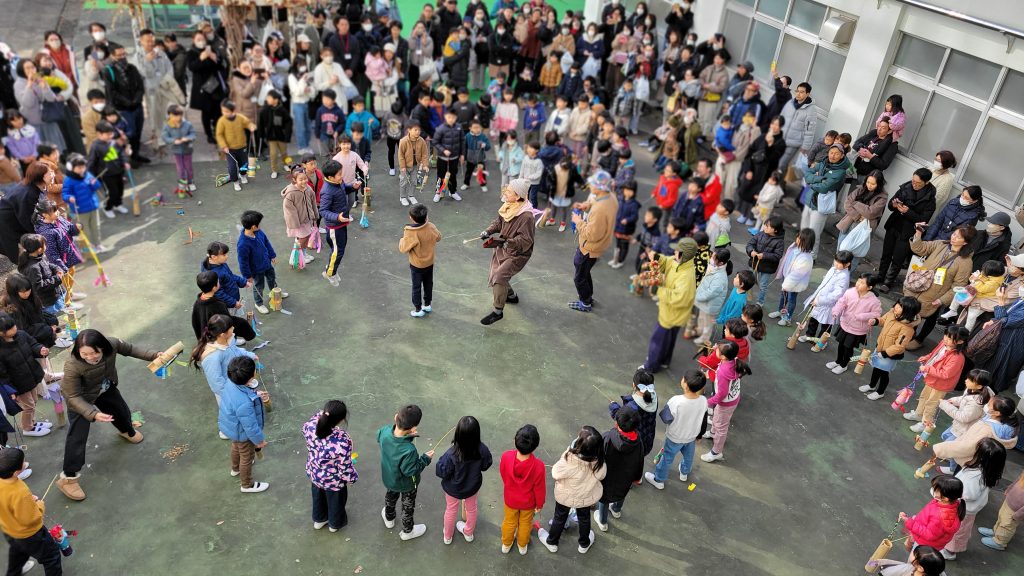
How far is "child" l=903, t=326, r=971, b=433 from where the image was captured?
713 centimetres

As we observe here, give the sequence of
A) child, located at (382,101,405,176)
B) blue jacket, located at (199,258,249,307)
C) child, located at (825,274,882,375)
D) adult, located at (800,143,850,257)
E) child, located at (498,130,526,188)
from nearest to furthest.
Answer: blue jacket, located at (199,258,249,307), child, located at (825,274,882,375), adult, located at (800,143,850,257), child, located at (498,130,526,188), child, located at (382,101,405,176)

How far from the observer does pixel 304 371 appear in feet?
25.5

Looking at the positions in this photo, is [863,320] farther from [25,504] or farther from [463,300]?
[25,504]

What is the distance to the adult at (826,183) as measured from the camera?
396 inches

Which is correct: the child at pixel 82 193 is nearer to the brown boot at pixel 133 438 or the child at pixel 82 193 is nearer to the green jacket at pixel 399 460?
the brown boot at pixel 133 438

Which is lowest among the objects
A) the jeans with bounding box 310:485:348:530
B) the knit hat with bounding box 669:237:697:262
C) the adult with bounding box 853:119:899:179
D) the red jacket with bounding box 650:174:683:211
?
the jeans with bounding box 310:485:348:530

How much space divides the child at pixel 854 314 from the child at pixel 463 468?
15.5 ft

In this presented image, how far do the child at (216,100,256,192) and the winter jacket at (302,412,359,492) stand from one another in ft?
22.2

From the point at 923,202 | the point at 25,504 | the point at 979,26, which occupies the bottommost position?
the point at 25,504

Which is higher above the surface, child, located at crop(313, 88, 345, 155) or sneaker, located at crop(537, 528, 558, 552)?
child, located at crop(313, 88, 345, 155)

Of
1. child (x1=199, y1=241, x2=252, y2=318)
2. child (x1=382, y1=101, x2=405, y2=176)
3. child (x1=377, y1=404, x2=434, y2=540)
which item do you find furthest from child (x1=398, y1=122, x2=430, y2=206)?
child (x1=377, y1=404, x2=434, y2=540)

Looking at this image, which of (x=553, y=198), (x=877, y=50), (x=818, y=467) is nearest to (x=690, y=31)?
(x=877, y=50)

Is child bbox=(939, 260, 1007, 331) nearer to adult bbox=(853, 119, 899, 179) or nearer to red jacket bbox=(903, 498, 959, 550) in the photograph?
adult bbox=(853, 119, 899, 179)

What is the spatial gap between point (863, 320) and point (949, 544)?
2.53m
